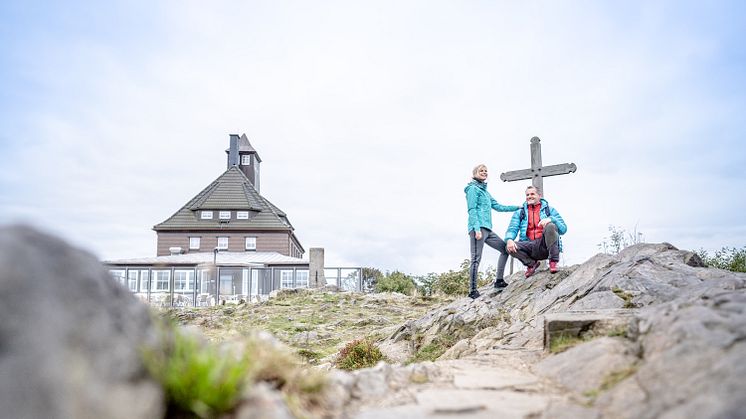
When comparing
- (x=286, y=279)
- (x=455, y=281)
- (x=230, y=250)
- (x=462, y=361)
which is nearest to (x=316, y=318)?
(x=455, y=281)

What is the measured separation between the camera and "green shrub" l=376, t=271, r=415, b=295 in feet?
81.6

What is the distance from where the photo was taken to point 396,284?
25234 mm

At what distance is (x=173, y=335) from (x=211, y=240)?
38.4 metres

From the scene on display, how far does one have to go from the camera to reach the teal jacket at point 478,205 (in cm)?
962

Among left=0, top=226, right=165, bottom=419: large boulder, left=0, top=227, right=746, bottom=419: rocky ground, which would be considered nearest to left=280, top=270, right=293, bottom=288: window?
left=0, top=227, right=746, bottom=419: rocky ground

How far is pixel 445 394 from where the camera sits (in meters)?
4.07

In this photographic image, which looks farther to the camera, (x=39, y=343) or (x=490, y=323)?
(x=490, y=323)

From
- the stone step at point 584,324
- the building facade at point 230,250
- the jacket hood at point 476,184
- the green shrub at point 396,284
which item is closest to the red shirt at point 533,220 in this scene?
the jacket hood at point 476,184

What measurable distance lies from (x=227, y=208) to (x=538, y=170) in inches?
1279

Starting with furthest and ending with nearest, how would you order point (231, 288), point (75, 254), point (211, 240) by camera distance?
point (211, 240) < point (231, 288) < point (75, 254)

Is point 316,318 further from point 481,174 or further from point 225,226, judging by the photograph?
point 225,226

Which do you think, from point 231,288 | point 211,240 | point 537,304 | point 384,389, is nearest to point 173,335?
point 384,389

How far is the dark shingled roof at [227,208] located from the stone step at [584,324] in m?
35.5

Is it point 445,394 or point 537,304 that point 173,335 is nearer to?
point 445,394
